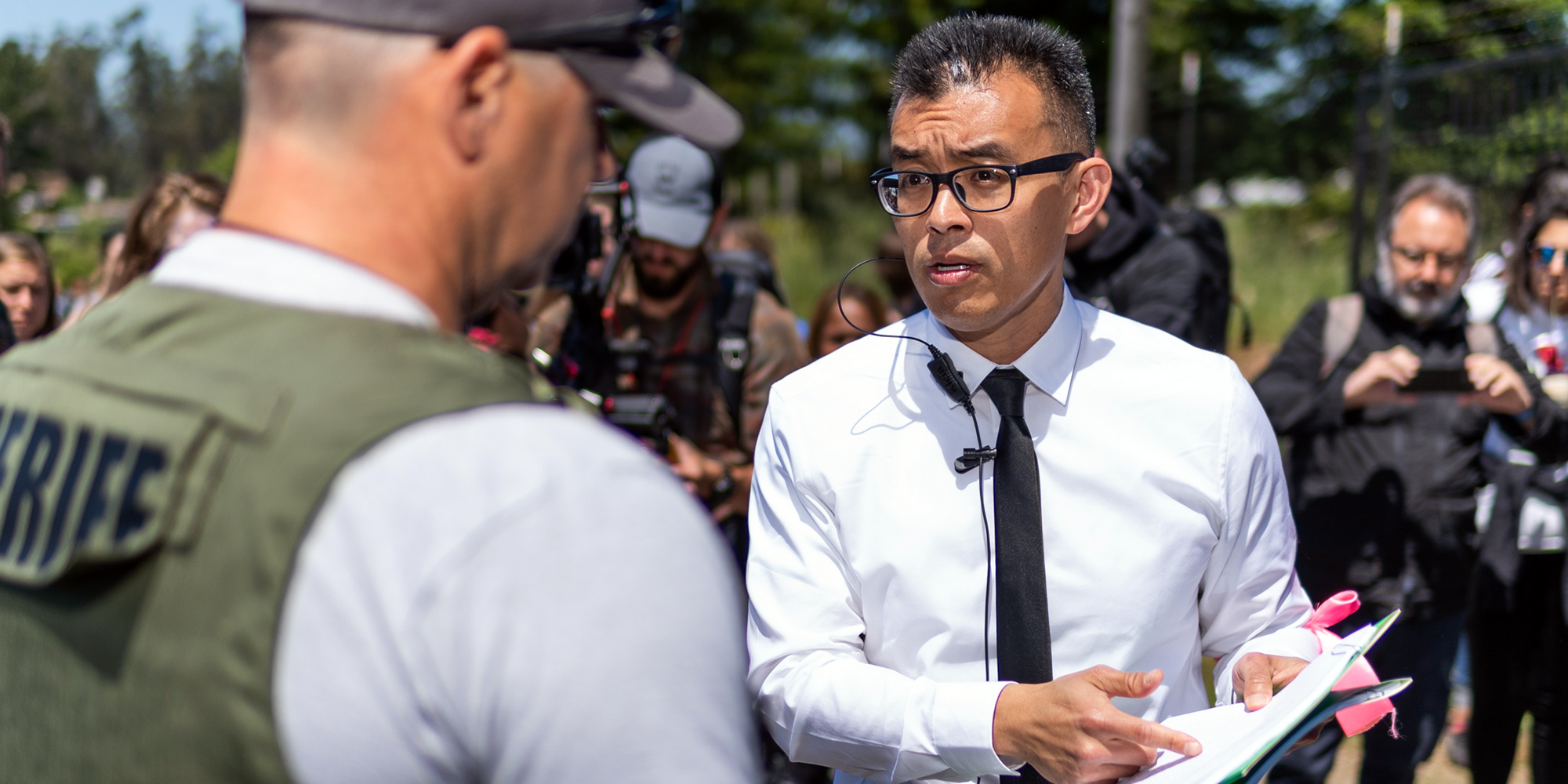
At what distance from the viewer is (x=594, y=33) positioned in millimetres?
943

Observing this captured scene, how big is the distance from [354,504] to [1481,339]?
3535 mm

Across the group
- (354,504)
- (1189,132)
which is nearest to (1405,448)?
(354,504)

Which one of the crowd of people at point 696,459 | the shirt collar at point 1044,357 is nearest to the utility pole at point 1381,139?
the crowd of people at point 696,459

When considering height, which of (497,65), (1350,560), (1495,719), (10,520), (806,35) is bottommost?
(1495,719)

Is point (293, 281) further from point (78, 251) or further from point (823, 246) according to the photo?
point (823, 246)

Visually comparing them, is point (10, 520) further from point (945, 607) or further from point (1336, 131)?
point (1336, 131)

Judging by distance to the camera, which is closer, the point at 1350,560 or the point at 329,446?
the point at 329,446

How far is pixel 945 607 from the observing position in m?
1.81

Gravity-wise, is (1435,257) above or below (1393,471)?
above

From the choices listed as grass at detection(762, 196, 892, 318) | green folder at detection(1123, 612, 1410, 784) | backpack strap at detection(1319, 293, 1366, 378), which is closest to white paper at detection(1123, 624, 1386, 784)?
green folder at detection(1123, 612, 1410, 784)

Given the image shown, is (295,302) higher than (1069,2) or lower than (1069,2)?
lower

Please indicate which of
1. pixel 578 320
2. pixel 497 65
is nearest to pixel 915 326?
pixel 497 65

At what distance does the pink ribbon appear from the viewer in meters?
1.56

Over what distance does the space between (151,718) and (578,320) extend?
2942 mm
